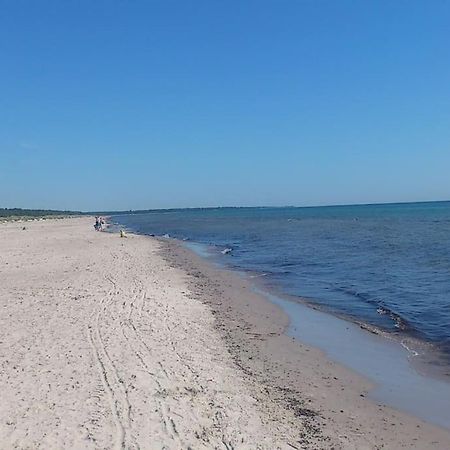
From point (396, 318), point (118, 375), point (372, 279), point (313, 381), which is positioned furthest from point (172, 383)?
point (372, 279)

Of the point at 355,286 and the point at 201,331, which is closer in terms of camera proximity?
the point at 201,331

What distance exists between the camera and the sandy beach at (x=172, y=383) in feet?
21.7

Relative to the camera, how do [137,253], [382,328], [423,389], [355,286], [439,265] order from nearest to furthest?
[423,389] → [382,328] → [355,286] → [439,265] → [137,253]

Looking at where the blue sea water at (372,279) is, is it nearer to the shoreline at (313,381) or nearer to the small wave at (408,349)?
the small wave at (408,349)

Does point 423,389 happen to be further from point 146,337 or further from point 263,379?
point 146,337

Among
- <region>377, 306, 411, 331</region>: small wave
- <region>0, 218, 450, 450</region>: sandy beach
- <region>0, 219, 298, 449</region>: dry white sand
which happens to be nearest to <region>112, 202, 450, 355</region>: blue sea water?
<region>377, 306, 411, 331</region>: small wave

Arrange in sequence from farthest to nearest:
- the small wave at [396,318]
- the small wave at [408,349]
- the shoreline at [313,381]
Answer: the small wave at [396,318] < the small wave at [408,349] < the shoreline at [313,381]

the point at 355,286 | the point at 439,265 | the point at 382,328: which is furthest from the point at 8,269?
the point at 439,265

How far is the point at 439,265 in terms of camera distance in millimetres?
25094

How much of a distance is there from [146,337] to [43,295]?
675cm

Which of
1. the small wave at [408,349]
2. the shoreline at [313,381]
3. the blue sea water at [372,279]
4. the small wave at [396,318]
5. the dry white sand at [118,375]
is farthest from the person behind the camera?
the blue sea water at [372,279]

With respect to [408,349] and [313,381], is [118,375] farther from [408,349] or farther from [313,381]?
[408,349]

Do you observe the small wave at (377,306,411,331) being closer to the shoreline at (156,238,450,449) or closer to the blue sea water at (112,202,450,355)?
the blue sea water at (112,202,450,355)

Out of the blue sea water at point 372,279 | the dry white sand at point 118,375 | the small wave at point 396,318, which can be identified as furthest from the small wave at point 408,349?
the dry white sand at point 118,375
